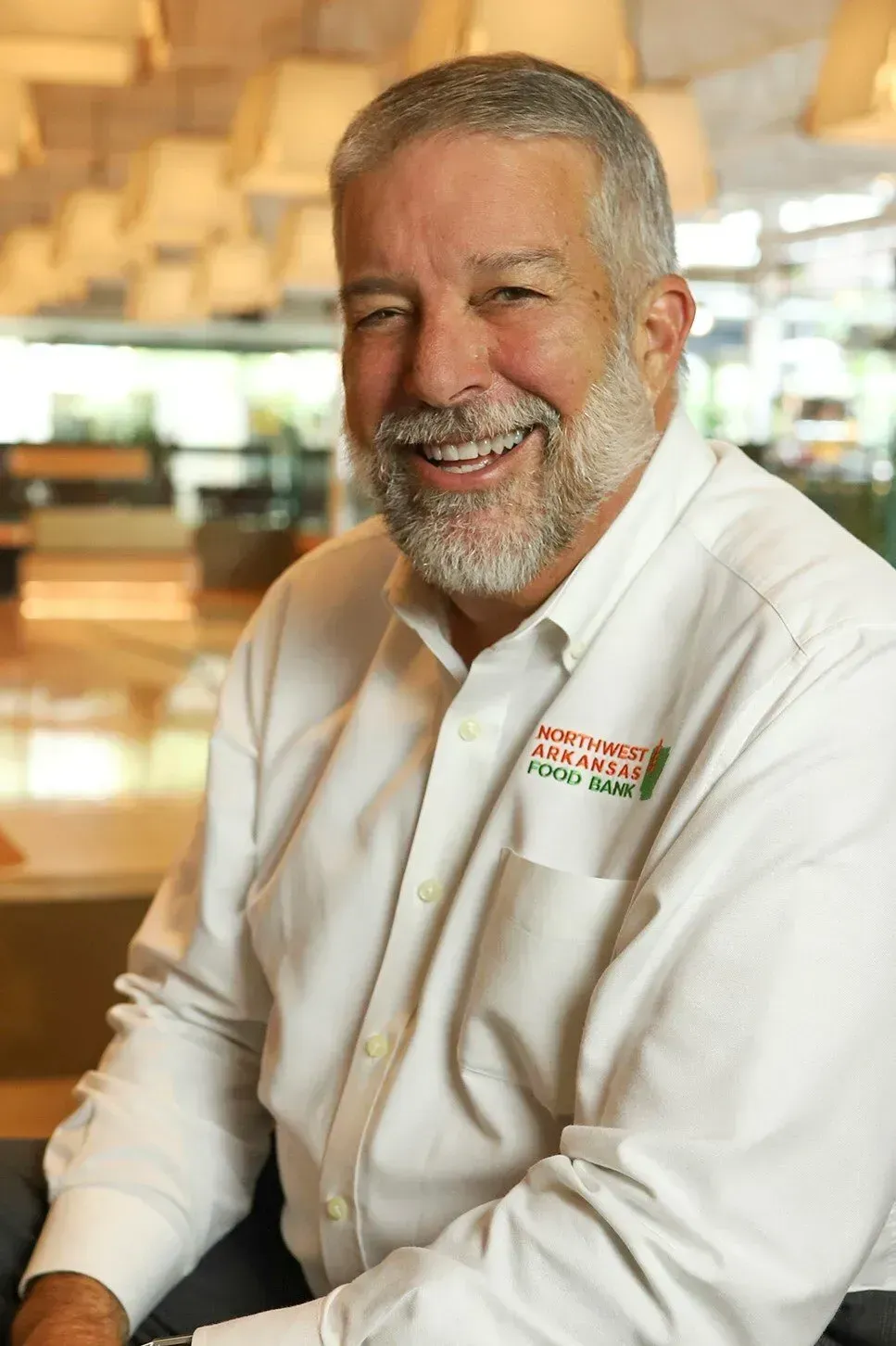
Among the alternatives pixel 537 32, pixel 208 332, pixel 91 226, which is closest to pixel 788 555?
pixel 537 32

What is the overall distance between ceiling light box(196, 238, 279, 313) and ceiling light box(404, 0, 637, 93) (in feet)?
21.6

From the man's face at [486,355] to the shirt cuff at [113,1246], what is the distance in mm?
656

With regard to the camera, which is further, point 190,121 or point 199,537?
point 199,537

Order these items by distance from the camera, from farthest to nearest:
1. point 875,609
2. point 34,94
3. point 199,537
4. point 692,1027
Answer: point 199,537
point 34,94
point 875,609
point 692,1027

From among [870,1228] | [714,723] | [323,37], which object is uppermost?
[323,37]

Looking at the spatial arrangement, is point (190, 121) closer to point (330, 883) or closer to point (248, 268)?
point (248, 268)

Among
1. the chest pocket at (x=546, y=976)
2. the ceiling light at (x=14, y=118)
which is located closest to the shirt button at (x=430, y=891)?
the chest pocket at (x=546, y=976)

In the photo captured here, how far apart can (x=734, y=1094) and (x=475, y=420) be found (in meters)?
0.65

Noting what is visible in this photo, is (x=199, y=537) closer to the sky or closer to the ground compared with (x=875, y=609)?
closer to the ground

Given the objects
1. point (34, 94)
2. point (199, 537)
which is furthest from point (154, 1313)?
point (199, 537)

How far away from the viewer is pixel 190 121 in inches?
417

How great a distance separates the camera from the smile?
5.09 feet

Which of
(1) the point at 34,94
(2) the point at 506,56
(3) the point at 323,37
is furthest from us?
(1) the point at 34,94

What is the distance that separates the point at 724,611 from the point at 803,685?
0.15 m
